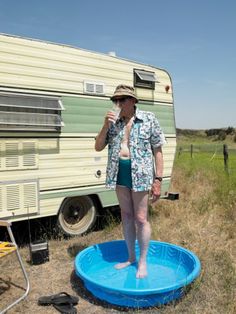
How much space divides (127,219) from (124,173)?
0.55 m

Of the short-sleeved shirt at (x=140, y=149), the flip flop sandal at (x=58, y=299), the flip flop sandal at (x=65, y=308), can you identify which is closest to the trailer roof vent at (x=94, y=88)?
Answer: the short-sleeved shirt at (x=140, y=149)

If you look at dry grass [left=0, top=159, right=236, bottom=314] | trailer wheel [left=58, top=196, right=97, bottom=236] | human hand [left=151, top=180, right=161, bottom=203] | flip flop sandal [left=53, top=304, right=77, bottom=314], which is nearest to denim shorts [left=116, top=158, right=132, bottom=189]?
human hand [left=151, top=180, right=161, bottom=203]

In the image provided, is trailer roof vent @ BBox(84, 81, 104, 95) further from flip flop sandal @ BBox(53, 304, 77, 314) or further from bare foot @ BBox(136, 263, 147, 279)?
flip flop sandal @ BBox(53, 304, 77, 314)

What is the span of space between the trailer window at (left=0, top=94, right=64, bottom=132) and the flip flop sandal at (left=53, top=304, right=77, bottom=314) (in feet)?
7.42

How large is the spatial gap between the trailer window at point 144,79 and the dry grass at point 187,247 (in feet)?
7.35

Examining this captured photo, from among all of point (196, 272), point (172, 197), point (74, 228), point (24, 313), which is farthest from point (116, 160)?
point (172, 197)

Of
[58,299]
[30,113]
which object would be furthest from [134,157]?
[30,113]

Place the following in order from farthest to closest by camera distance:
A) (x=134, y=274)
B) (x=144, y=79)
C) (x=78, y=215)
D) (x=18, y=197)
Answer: (x=144, y=79) < (x=78, y=215) < (x=18, y=197) < (x=134, y=274)

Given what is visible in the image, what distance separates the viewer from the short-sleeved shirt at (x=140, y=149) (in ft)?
13.5

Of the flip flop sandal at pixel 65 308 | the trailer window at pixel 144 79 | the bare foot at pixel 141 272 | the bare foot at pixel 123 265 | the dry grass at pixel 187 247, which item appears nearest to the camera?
the flip flop sandal at pixel 65 308

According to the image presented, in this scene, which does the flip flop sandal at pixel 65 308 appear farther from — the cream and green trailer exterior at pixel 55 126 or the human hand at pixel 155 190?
the cream and green trailer exterior at pixel 55 126

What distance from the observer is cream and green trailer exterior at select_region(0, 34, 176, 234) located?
4.97 m

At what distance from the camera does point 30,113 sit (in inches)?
201

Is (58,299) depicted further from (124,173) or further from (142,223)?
(124,173)
